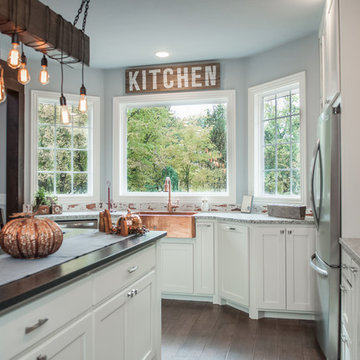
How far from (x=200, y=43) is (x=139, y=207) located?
6.71ft

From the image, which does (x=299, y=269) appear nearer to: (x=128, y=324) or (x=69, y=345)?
(x=128, y=324)

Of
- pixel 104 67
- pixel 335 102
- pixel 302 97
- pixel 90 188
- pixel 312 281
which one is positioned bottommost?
pixel 312 281

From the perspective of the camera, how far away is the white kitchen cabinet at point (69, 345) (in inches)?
54.3

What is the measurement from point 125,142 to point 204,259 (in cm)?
187

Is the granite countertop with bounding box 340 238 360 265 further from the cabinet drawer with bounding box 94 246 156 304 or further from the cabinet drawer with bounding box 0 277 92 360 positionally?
the cabinet drawer with bounding box 0 277 92 360

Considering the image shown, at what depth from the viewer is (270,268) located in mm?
3643

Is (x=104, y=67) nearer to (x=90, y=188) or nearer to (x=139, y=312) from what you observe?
(x=90, y=188)

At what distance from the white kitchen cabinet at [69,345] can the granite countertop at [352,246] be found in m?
1.28

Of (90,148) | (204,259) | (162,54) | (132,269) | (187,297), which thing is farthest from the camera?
(90,148)

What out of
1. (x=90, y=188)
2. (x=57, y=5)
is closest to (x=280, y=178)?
(x=90, y=188)

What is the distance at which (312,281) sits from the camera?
11.5 feet

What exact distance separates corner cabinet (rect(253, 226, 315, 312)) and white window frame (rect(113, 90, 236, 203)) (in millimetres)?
986

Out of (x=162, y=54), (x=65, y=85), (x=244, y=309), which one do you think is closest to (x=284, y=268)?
(x=244, y=309)

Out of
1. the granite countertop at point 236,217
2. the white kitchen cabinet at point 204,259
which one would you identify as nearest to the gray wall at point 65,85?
the granite countertop at point 236,217
